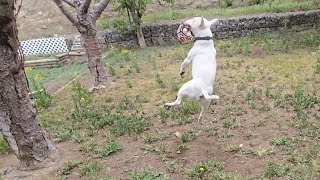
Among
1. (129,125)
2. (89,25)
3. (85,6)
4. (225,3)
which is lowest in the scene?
(129,125)

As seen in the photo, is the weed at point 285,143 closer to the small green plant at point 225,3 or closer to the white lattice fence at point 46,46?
the white lattice fence at point 46,46

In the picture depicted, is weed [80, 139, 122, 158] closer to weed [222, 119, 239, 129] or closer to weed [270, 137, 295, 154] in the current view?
weed [222, 119, 239, 129]

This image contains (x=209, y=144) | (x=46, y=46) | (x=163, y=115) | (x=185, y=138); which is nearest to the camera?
(x=209, y=144)

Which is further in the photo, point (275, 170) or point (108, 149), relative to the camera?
point (108, 149)

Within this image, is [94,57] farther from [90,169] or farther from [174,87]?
[90,169]

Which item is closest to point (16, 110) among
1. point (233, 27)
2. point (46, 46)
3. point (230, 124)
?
point (230, 124)

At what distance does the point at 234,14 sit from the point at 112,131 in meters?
10.2

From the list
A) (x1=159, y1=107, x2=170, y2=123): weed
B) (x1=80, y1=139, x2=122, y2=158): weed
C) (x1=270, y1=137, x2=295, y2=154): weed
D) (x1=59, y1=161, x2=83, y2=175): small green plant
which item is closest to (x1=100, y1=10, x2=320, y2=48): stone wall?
(x1=159, y1=107, x2=170, y2=123): weed

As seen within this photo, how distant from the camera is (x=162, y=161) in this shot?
16.4ft

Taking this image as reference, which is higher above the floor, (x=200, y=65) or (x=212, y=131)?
(x=200, y=65)

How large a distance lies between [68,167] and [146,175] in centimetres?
105

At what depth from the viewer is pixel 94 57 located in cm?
852

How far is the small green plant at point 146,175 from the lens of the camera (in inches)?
179

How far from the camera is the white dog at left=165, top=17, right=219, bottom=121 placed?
16.4 feet
